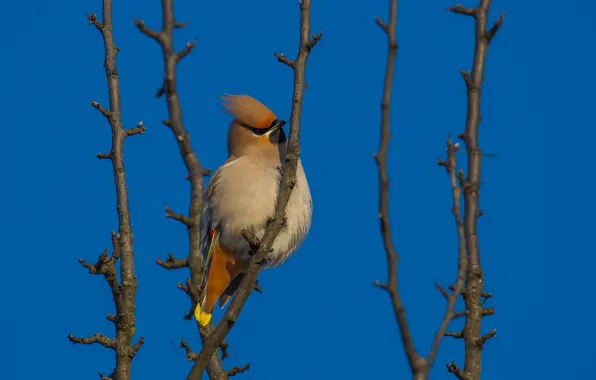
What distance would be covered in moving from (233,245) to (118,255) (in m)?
1.77

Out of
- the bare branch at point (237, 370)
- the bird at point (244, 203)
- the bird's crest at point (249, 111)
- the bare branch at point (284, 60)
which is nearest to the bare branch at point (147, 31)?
the bare branch at point (284, 60)

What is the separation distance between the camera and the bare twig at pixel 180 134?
3.03 meters

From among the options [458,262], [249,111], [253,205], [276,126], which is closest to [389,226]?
[458,262]

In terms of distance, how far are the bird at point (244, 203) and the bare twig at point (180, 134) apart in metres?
1.94

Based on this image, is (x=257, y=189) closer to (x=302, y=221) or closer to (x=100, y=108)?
(x=302, y=221)

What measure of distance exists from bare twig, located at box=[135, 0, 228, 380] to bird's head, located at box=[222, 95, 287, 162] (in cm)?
240

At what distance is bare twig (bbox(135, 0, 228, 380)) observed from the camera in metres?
3.03

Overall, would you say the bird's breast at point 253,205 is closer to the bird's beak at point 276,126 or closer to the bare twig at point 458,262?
the bird's beak at point 276,126

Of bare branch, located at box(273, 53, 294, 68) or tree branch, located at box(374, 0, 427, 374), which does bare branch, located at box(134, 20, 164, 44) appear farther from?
tree branch, located at box(374, 0, 427, 374)

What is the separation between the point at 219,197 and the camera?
17.7ft

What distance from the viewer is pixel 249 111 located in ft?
18.6

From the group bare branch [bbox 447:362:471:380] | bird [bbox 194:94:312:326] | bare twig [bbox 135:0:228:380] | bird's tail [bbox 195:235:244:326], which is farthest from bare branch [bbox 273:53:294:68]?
bird's tail [bbox 195:235:244:326]

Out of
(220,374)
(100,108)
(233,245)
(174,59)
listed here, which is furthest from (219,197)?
(174,59)

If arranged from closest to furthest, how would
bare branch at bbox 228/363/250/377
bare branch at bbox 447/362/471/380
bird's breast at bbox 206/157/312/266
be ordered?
bare branch at bbox 447/362/471/380 → bare branch at bbox 228/363/250/377 → bird's breast at bbox 206/157/312/266
